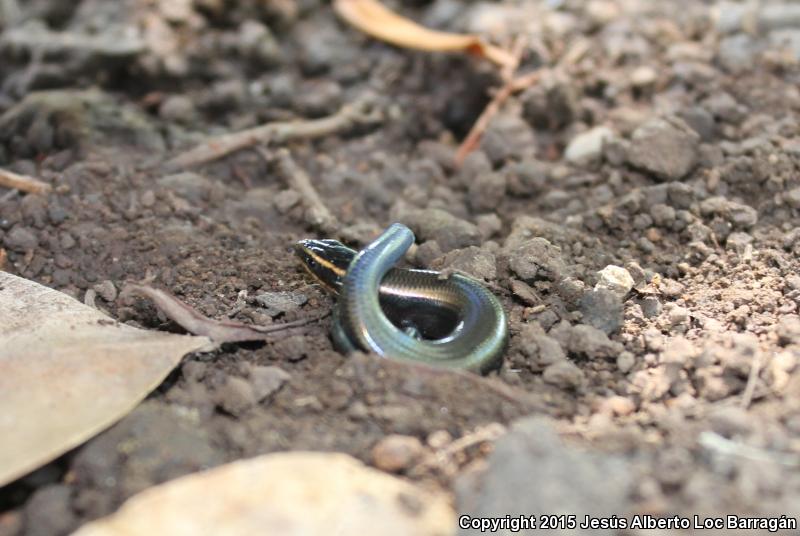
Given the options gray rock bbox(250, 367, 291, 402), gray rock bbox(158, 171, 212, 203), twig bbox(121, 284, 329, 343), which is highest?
gray rock bbox(250, 367, 291, 402)

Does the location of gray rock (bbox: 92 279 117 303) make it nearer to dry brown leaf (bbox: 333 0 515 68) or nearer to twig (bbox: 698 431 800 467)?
twig (bbox: 698 431 800 467)

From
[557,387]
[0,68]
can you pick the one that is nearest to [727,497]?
[557,387]

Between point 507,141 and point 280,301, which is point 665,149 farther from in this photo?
point 280,301

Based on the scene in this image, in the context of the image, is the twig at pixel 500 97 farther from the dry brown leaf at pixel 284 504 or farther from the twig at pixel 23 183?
the dry brown leaf at pixel 284 504

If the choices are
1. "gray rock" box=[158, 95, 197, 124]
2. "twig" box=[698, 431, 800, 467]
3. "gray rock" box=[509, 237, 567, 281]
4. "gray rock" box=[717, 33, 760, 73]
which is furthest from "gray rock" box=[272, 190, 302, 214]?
"gray rock" box=[717, 33, 760, 73]

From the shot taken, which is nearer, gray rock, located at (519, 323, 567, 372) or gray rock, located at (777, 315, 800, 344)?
gray rock, located at (777, 315, 800, 344)

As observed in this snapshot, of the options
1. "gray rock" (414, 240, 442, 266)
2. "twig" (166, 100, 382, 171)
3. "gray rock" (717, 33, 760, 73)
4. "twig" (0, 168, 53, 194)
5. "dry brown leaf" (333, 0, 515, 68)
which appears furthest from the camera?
"dry brown leaf" (333, 0, 515, 68)

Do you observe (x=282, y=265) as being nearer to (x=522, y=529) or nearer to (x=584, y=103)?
(x=522, y=529)
